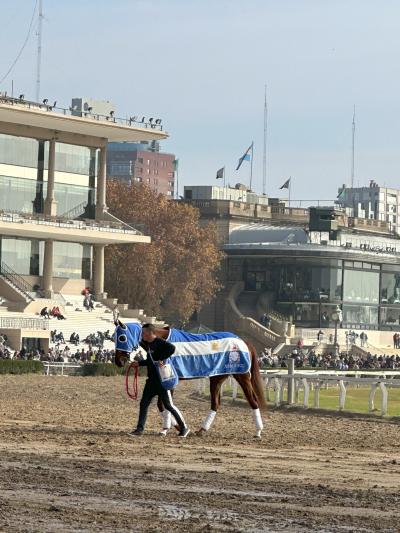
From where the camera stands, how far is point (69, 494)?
45.5 ft

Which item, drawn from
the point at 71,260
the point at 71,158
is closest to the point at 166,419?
the point at 71,260

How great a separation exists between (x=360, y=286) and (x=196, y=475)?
258 feet

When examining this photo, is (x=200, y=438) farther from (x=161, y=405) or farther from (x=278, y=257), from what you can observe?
(x=278, y=257)

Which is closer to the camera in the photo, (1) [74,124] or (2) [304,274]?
(1) [74,124]

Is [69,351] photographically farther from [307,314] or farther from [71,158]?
[307,314]

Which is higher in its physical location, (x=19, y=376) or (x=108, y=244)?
(x=108, y=244)

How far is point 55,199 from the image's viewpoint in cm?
7788

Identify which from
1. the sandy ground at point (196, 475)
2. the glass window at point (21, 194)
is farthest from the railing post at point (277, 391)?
the glass window at point (21, 194)

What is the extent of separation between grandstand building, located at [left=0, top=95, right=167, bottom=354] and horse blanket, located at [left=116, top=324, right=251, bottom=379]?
48.5 meters

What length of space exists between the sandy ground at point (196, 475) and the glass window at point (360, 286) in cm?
6462

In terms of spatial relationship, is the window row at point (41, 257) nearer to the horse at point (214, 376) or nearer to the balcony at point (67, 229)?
the balcony at point (67, 229)

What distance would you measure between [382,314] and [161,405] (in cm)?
7363

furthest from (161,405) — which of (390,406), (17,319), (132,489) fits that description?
(17,319)

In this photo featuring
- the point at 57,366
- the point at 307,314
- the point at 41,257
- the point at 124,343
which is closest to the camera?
the point at 124,343
